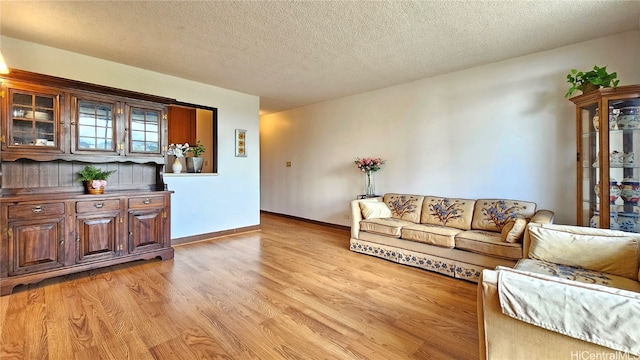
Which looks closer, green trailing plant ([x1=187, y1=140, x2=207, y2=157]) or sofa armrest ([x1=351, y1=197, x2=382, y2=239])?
sofa armrest ([x1=351, y1=197, x2=382, y2=239])

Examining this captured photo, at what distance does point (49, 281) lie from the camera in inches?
116

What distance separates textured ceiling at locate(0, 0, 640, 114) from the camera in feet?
7.94

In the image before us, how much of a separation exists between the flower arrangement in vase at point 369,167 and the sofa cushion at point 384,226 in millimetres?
1019

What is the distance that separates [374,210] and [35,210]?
3.89 m

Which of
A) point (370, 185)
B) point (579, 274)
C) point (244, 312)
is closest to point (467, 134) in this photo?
point (370, 185)

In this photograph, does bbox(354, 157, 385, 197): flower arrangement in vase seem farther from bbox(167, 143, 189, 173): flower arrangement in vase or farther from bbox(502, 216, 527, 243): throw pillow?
bbox(167, 143, 189, 173): flower arrangement in vase

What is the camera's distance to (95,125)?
3291 millimetres

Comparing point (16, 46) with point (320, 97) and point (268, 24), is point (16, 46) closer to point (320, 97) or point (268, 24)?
point (268, 24)

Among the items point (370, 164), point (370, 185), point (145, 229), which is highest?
point (370, 164)

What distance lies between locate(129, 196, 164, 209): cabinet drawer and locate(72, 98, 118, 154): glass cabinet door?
2.21ft

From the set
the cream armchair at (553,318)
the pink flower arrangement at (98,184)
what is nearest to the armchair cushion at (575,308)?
the cream armchair at (553,318)

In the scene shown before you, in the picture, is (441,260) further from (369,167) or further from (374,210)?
(369,167)

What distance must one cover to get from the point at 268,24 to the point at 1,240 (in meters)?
3.22

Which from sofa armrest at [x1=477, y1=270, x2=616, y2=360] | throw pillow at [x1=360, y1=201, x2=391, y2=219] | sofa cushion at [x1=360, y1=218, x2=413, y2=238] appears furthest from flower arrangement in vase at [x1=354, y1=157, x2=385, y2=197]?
sofa armrest at [x1=477, y1=270, x2=616, y2=360]
